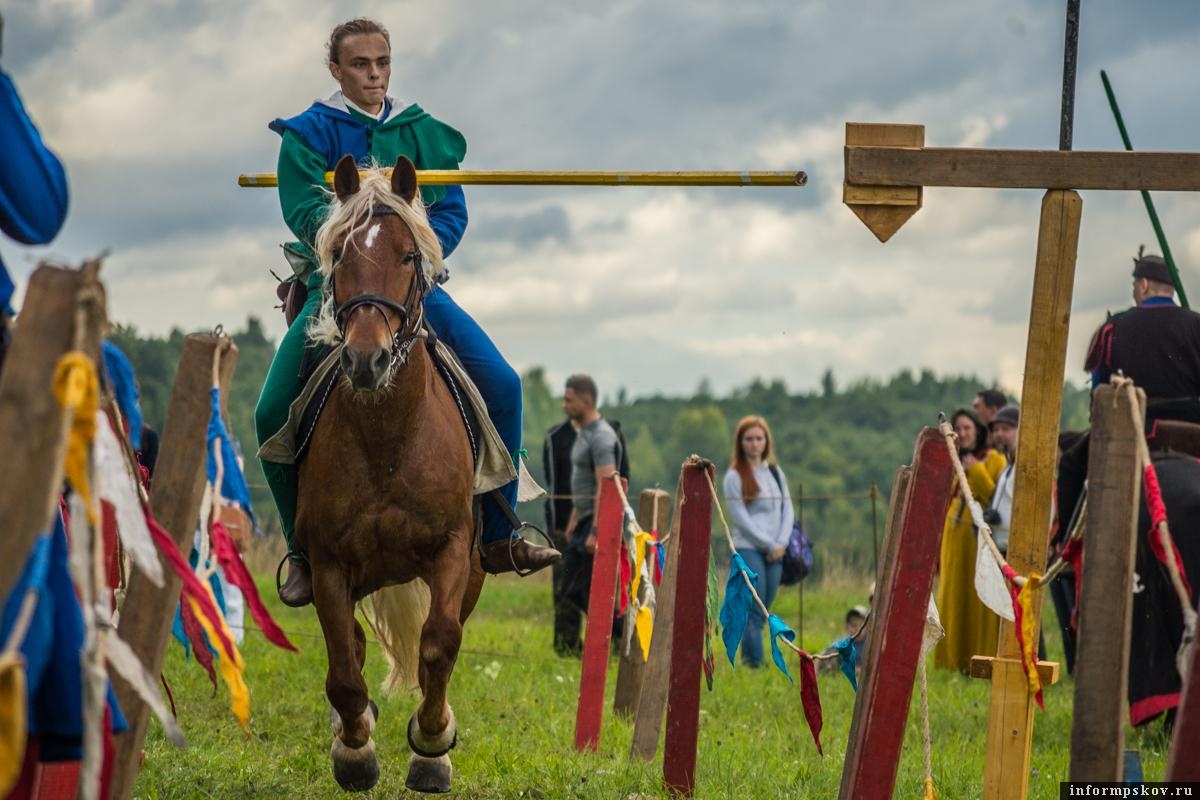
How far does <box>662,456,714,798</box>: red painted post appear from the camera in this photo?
6195 millimetres

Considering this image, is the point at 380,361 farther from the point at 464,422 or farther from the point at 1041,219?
the point at 1041,219

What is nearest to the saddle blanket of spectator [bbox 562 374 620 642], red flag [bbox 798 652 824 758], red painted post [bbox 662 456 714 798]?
red painted post [bbox 662 456 714 798]

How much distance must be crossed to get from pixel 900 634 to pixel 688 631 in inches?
63.7

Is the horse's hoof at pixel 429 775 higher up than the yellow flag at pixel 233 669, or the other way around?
the yellow flag at pixel 233 669

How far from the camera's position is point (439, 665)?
6.46 meters

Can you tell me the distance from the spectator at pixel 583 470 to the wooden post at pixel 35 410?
31.8ft

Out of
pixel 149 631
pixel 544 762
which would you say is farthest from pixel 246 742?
pixel 149 631

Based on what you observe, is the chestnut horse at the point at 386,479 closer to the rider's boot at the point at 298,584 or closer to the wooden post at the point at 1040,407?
the rider's boot at the point at 298,584

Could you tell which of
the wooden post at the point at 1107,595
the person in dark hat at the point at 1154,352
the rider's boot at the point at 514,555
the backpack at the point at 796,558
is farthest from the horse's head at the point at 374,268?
the backpack at the point at 796,558

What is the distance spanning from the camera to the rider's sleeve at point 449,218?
22.8ft

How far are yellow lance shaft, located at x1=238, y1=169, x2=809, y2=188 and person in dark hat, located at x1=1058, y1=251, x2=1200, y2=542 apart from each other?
2.54m

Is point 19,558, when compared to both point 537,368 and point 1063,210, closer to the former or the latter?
point 1063,210

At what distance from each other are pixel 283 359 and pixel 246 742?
2.54 meters

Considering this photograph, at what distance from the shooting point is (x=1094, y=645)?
3.52 meters
